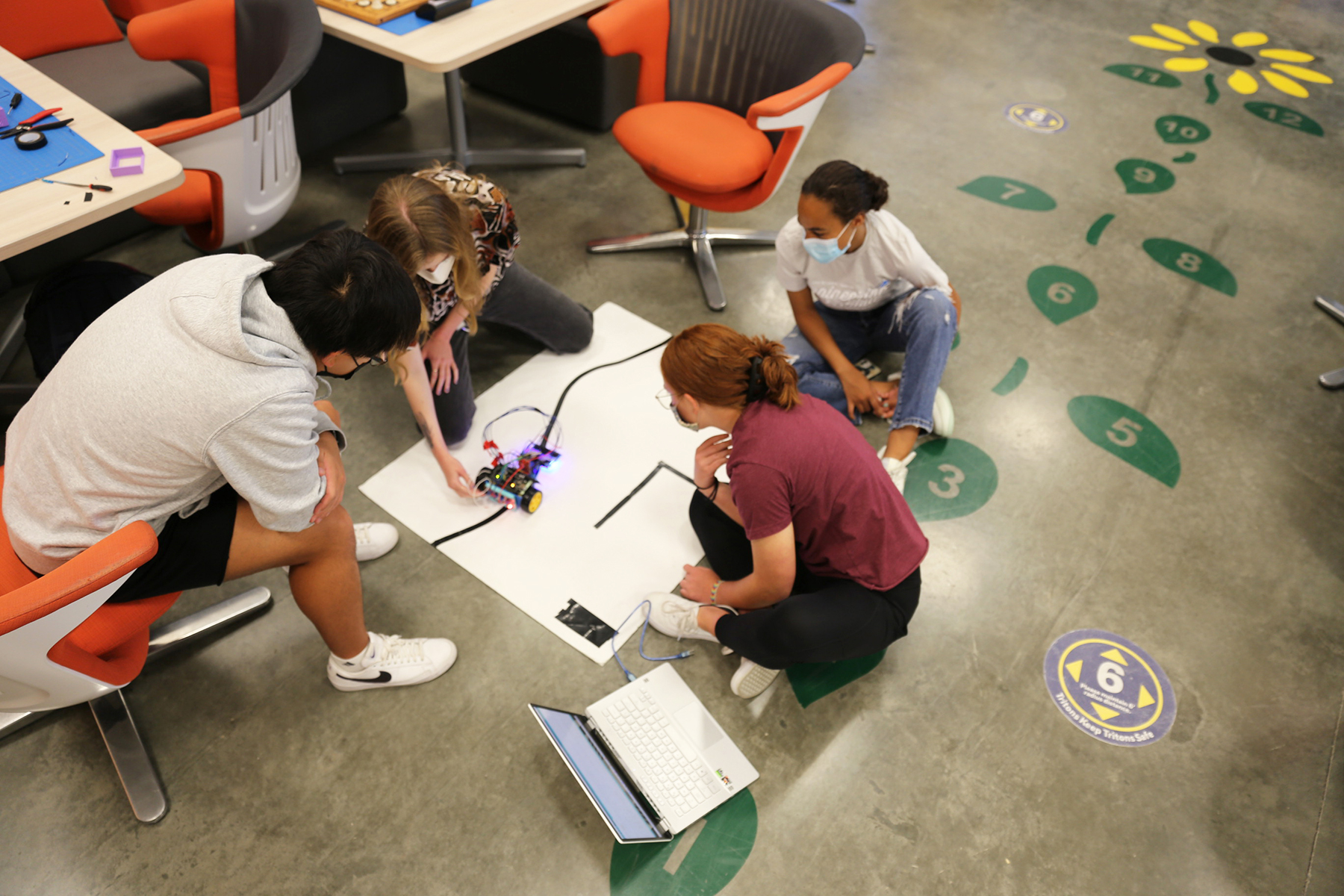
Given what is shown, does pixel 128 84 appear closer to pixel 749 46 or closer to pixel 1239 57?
pixel 749 46

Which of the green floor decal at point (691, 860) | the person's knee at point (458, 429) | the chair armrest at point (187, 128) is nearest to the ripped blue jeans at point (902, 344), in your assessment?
the person's knee at point (458, 429)

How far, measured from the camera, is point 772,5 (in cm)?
269

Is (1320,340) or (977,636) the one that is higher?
(1320,340)

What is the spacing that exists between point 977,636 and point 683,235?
1837mm

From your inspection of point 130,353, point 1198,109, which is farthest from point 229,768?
point 1198,109

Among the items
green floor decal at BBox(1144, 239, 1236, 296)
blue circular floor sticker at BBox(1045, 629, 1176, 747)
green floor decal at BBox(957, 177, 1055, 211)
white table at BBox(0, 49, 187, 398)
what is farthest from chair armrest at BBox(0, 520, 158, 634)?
green floor decal at BBox(1144, 239, 1236, 296)

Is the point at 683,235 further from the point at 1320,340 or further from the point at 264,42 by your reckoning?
the point at 1320,340

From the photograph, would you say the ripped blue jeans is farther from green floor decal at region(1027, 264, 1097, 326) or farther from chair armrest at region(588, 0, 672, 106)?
chair armrest at region(588, 0, 672, 106)

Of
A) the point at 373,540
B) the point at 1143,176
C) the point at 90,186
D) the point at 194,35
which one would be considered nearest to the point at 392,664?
the point at 373,540

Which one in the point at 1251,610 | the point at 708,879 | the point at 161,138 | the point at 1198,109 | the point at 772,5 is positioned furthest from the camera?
the point at 1198,109

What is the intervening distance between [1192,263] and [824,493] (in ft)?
8.46

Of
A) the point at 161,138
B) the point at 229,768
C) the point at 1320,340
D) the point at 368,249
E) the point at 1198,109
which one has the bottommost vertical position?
the point at 229,768

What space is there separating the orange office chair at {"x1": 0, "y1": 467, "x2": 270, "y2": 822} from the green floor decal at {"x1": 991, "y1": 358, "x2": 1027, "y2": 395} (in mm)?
2433

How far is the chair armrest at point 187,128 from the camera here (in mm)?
2012
